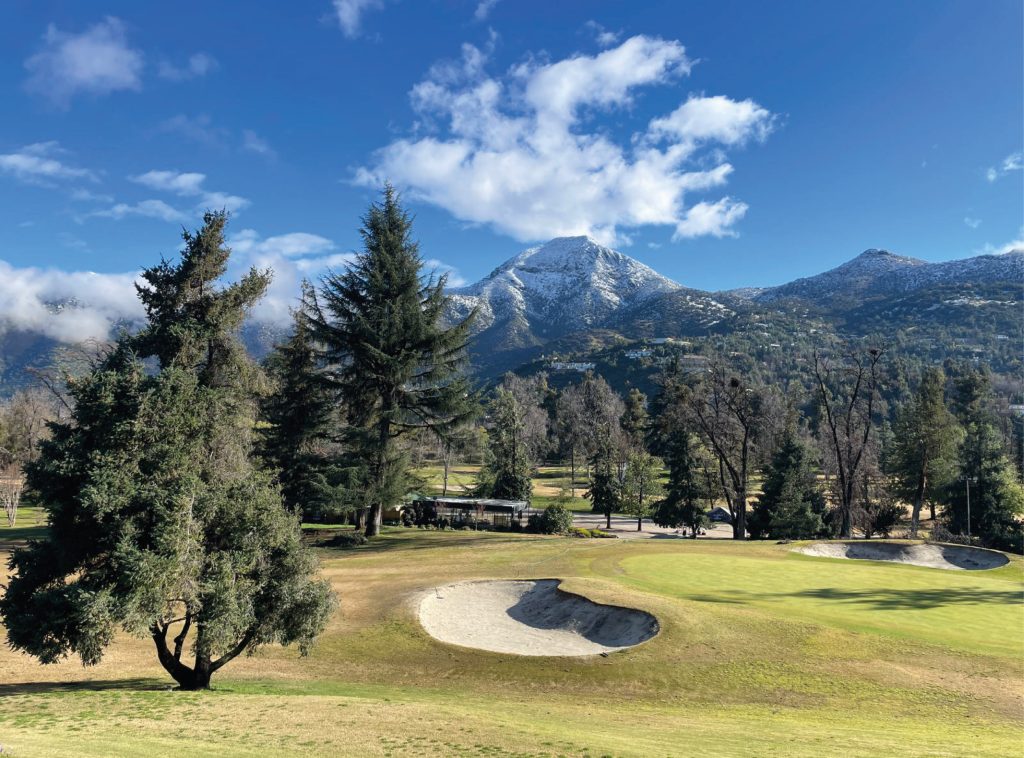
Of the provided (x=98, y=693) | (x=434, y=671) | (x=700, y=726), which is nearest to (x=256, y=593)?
(x=98, y=693)

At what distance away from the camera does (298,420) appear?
4078 cm

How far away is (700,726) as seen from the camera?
12.8m

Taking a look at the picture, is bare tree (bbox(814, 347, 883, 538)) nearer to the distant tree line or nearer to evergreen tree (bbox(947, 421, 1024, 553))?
the distant tree line

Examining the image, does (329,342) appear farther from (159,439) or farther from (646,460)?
(646,460)

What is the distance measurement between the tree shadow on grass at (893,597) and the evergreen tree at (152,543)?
16.5 meters

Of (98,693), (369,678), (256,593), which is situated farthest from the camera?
(369,678)

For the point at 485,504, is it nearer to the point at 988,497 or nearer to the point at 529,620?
the point at 529,620

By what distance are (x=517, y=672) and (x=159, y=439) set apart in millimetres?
12164

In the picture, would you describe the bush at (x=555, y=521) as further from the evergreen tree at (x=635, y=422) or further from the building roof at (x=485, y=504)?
the evergreen tree at (x=635, y=422)

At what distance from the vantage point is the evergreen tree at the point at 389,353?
36938 mm

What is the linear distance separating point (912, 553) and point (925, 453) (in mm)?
32672

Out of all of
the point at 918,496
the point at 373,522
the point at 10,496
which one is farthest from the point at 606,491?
the point at 10,496

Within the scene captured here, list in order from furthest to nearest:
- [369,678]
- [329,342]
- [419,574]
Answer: [329,342], [419,574], [369,678]

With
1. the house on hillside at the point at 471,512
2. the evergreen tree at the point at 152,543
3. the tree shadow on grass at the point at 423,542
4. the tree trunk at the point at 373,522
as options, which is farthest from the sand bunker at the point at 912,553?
the evergreen tree at the point at 152,543
